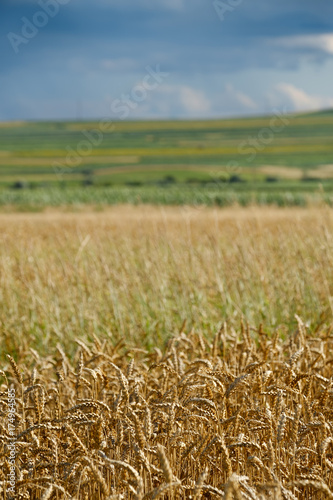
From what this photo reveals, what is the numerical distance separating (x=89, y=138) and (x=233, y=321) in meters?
108

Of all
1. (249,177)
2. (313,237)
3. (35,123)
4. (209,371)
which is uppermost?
(35,123)

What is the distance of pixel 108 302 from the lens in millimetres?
5648

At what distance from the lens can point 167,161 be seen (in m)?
79.9

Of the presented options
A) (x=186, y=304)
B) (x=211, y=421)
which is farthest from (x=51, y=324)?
(x=211, y=421)

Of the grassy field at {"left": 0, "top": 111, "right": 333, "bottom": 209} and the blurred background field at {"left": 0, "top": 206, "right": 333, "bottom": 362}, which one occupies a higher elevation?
the grassy field at {"left": 0, "top": 111, "right": 333, "bottom": 209}

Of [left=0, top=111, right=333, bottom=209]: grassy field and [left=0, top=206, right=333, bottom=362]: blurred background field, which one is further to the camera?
[left=0, top=111, right=333, bottom=209]: grassy field

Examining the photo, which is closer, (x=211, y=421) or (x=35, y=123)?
(x=211, y=421)

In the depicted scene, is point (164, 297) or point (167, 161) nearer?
point (164, 297)

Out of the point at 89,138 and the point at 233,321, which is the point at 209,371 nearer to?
the point at 233,321

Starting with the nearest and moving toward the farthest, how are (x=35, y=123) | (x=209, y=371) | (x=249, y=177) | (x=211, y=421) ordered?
(x=211, y=421), (x=209, y=371), (x=249, y=177), (x=35, y=123)

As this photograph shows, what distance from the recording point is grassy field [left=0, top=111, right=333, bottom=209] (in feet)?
130

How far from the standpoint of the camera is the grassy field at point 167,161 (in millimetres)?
39500

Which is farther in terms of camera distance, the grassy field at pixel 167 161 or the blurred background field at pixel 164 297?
the grassy field at pixel 167 161

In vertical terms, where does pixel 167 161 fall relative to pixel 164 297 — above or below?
above
